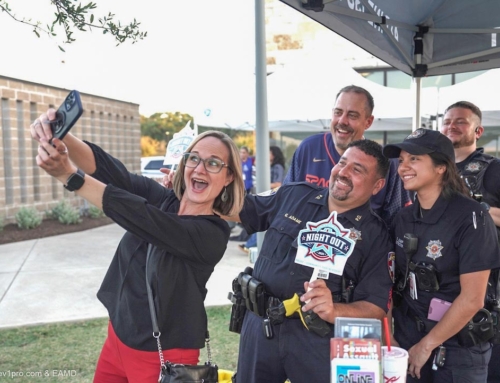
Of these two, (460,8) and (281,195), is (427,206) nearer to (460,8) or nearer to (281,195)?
(281,195)

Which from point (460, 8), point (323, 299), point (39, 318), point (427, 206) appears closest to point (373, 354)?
point (323, 299)

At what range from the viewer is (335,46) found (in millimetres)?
17578

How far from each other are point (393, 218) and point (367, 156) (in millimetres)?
409

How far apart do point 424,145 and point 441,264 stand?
1.99ft

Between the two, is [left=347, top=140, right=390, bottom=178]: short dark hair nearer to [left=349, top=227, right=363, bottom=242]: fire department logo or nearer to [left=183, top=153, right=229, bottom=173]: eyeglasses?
[left=349, top=227, right=363, bottom=242]: fire department logo

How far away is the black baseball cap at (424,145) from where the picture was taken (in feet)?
8.91

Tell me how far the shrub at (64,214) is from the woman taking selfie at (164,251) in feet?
37.0

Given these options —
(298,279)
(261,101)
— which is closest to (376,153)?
(298,279)

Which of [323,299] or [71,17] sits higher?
[71,17]

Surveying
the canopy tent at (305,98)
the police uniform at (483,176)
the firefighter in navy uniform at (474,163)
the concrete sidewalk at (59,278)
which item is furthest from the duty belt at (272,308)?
the canopy tent at (305,98)

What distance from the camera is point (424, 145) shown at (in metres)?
2.73

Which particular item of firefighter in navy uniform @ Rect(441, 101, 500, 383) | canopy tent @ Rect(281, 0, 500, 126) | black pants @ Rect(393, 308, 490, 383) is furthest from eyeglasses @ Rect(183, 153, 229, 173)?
firefighter in navy uniform @ Rect(441, 101, 500, 383)

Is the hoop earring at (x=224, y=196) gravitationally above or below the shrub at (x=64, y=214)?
above

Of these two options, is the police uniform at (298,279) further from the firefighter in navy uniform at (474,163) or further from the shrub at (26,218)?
the shrub at (26,218)
